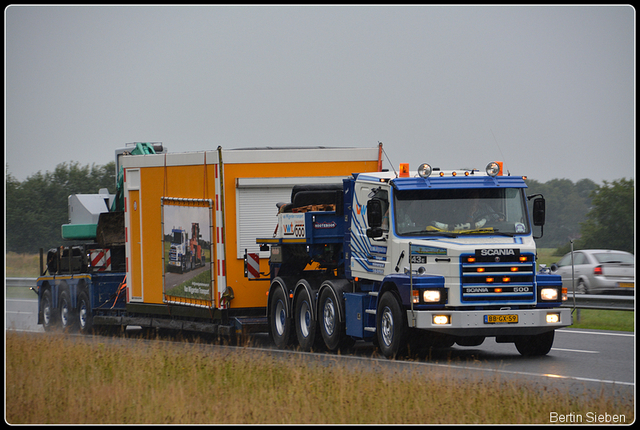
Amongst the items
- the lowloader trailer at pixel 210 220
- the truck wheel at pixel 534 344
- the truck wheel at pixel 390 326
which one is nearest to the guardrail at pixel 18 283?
the lowloader trailer at pixel 210 220

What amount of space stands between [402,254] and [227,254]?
164 inches

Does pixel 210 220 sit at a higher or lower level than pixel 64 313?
higher

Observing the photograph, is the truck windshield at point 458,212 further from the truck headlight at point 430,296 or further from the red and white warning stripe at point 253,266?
the red and white warning stripe at point 253,266

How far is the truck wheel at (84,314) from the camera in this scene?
21969mm

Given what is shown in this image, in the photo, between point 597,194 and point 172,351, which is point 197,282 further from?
point 597,194

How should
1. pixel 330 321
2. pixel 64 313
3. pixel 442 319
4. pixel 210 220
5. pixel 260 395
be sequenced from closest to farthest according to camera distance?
pixel 260 395, pixel 442 319, pixel 330 321, pixel 210 220, pixel 64 313

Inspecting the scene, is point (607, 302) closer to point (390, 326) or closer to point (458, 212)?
point (458, 212)

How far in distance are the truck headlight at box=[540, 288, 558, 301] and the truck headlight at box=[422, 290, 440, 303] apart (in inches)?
61.9

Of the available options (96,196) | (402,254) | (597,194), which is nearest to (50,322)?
(96,196)

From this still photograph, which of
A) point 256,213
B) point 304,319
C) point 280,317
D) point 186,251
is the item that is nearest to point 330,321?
point 304,319

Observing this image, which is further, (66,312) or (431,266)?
(66,312)

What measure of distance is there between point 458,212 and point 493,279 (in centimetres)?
120

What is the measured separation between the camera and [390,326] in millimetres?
13711

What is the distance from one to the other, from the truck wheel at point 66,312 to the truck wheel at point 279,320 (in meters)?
7.72
